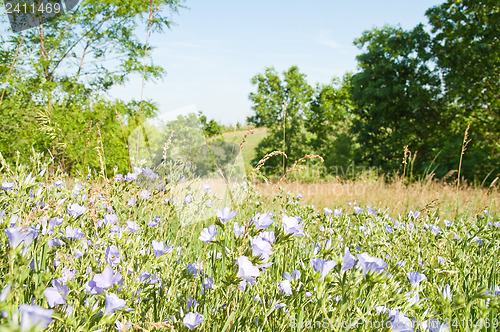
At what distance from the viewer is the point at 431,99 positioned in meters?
14.3

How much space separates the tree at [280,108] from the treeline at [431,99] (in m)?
0.13

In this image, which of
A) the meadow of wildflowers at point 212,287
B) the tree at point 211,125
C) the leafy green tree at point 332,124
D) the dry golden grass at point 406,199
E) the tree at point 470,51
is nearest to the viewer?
the meadow of wildflowers at point 212,287

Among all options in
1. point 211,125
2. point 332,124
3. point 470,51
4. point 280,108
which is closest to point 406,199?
point 211,125

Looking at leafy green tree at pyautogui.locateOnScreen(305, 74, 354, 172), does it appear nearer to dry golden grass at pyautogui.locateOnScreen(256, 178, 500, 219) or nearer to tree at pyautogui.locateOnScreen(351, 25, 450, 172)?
tree at pyautogui.locateOnScreen(351, 25, 450, 172)

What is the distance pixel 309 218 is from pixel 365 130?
14958 millimetres

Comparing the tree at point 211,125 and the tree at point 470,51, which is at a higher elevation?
the tree at point 470,51

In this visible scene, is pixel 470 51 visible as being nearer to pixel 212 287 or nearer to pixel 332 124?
pixel 332 124

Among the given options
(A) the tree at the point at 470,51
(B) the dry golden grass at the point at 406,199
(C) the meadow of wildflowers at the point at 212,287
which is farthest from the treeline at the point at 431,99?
(C) the meadow of wildflowers at the point at 212,287

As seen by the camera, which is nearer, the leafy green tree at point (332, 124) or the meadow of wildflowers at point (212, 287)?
the meadow of wildflowers at point (212, 287)

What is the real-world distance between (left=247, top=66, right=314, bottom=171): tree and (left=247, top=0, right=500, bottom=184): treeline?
133mm

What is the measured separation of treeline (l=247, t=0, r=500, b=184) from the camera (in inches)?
492

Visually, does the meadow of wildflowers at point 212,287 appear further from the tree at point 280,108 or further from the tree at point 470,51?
the tree at point 280,108

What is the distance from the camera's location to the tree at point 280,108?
19.0 metres

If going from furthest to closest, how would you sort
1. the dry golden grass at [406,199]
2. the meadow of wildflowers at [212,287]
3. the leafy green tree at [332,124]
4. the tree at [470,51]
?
1. the leafy green tree at [332,124]
2. the tree at [470,51]
3. the dry golden grass at [406,199]
4. the meadow of wildflowers at [212,287]
